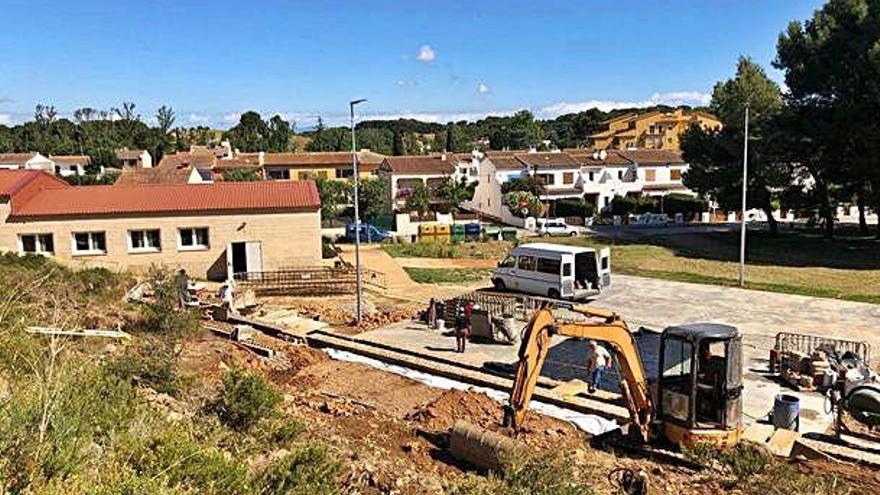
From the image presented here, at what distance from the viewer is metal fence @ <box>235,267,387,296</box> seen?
99.7 feet

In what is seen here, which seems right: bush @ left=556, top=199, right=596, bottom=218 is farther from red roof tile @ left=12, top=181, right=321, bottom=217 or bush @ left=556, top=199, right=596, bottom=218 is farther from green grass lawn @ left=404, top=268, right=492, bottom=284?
red roof tile @ left=12, top=181, right=321, bottom=217

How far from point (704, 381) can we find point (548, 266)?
1498cm

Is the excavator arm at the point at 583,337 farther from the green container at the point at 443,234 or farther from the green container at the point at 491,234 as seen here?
the green container at the point at 491,234

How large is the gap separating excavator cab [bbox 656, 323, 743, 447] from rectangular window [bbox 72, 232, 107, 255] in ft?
87.9

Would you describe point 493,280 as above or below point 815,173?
below

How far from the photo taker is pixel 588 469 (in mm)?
11992

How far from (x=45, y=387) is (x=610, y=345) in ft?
30.2

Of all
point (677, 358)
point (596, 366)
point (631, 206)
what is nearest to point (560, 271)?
point (596, 366)

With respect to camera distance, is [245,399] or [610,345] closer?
[245,399]

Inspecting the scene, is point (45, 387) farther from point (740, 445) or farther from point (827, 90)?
point (827, 90)

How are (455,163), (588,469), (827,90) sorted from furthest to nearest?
(455,163), (827,90), (588,469)

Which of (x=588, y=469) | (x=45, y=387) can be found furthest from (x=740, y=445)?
(x=45, y=387)

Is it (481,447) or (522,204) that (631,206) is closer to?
(522,204)

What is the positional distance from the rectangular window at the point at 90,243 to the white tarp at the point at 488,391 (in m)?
15.5
